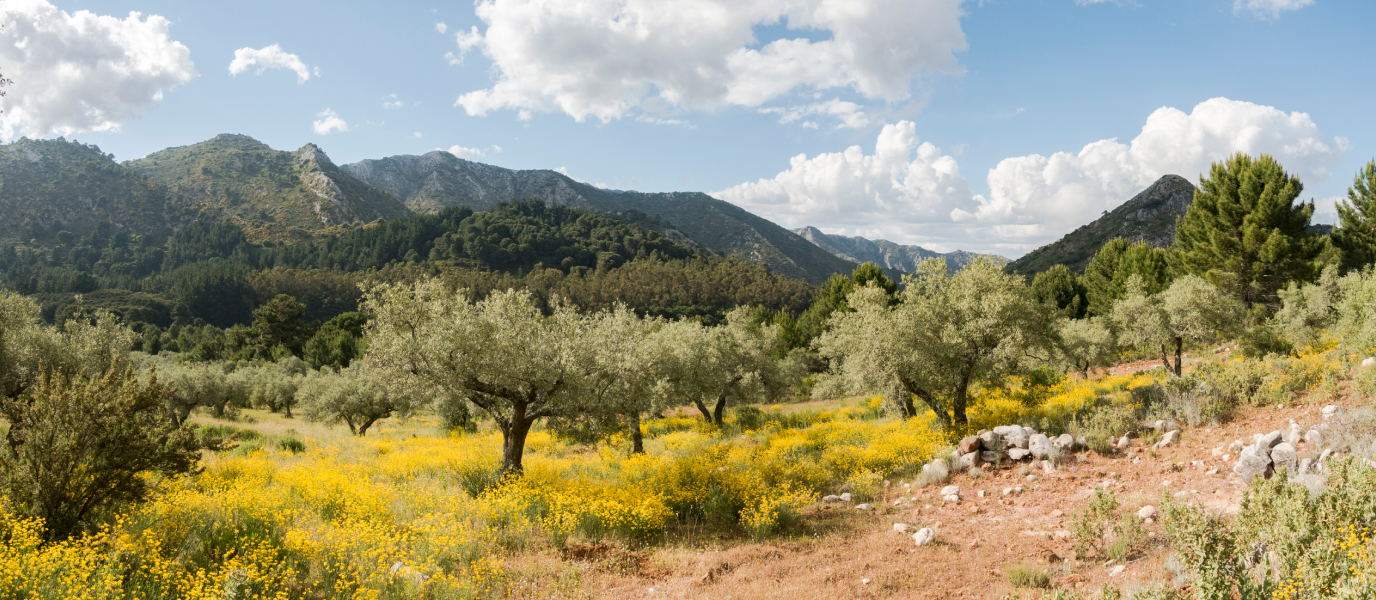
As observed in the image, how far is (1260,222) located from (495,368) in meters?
50.2

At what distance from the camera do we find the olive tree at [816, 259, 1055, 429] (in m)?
18.6

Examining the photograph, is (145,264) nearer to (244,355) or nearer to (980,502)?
(244,355)

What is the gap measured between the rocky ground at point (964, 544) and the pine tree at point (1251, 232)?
32.7m

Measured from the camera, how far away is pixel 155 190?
196 metres

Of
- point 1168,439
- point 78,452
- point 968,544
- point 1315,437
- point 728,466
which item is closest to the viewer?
point 78,452

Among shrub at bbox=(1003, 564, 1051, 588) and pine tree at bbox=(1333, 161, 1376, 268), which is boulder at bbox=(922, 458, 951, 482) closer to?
shrub at bbox=(1003, 564, 1051, 588)

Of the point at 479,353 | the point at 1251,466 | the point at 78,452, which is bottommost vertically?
the point at 1251,466

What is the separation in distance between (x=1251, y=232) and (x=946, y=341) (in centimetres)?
3542

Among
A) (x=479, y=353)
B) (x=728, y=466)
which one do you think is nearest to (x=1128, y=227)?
(x=728, y=466)

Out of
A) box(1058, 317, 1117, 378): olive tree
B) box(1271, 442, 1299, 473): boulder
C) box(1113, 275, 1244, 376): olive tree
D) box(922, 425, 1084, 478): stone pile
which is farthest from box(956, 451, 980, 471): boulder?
box(1113, 275, 1244, 376): olive tree

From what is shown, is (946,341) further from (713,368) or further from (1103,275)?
(1103,275)

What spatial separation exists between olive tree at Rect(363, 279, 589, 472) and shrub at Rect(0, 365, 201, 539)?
4.68 meters

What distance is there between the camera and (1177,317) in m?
24.7

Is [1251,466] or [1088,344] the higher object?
[1088,344]
